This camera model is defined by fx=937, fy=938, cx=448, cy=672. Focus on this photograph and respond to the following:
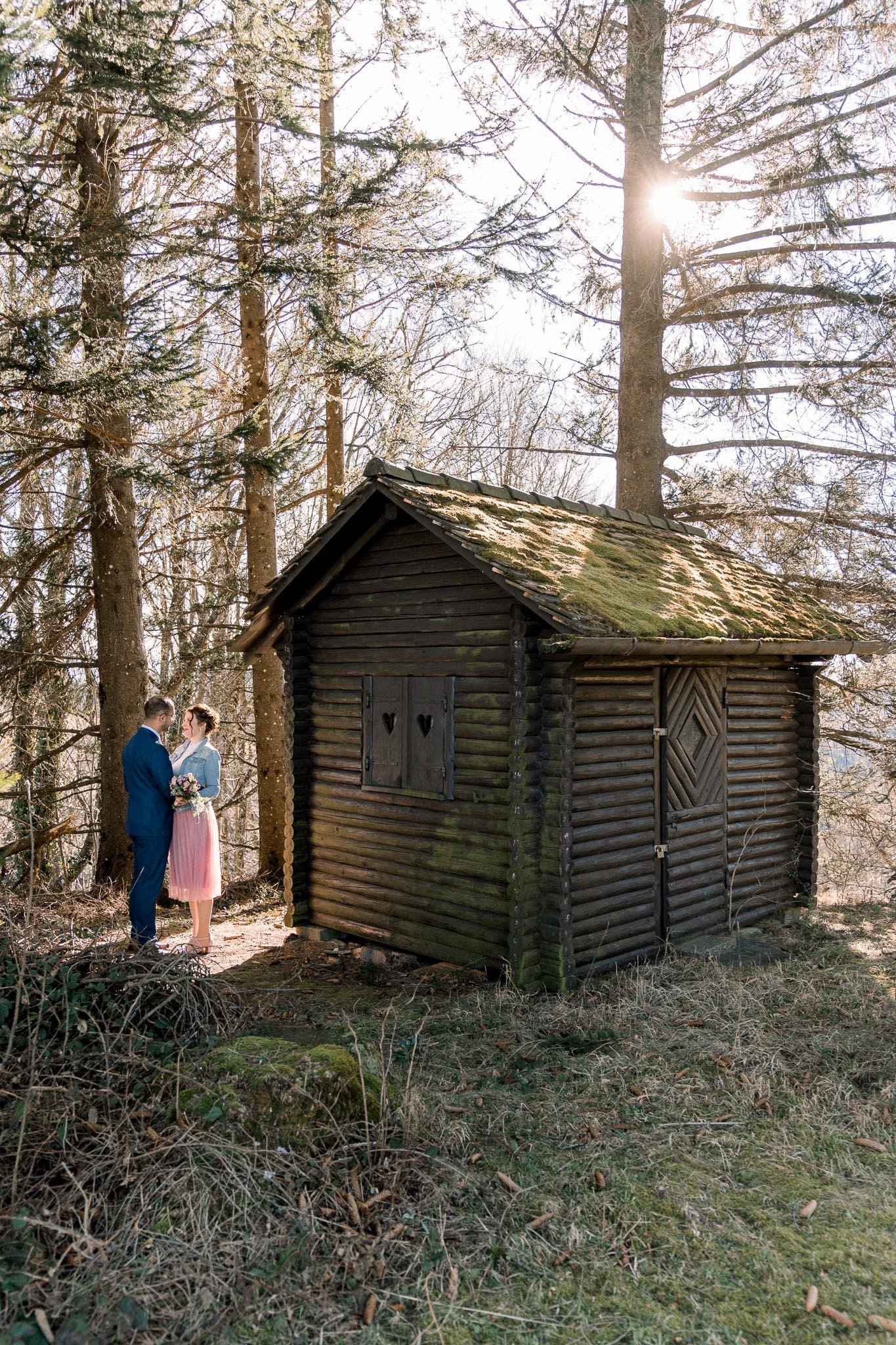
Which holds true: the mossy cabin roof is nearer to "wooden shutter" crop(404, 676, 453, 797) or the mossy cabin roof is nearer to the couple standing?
"wooden shutter" crop(404, 676, 453, 797)

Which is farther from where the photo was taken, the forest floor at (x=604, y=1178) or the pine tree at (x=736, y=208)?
the pine tree at (x=736, y=208)

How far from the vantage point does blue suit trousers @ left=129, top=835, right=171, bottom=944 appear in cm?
783

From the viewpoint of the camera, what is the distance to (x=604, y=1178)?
4.71 m

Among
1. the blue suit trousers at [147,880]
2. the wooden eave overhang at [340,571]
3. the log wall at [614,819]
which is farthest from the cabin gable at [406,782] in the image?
the blue suit trousers at [147,880]

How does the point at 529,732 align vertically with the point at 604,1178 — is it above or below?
above

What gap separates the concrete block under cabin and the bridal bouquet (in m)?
1.61

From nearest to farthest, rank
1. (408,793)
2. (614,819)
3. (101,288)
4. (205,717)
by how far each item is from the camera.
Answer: (614,819), (205,717), (408,793), (101,288)

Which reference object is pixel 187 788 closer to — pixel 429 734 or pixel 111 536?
pixel 429 734

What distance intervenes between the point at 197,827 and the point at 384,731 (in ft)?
6.23

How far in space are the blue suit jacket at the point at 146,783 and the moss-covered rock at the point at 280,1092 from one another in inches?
137

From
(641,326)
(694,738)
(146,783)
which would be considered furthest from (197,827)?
(641,326)

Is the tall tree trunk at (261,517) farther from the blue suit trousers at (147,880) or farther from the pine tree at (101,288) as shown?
the blue suit trousers at (147,880)

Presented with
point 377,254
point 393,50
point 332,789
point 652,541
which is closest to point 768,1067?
point 332,789

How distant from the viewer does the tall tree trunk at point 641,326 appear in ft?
42.7
